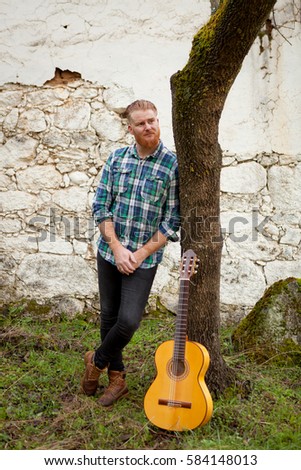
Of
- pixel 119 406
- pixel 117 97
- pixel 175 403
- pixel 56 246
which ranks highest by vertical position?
pixel 117 97

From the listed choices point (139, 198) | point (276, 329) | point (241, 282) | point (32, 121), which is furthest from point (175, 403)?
point (32, 121)

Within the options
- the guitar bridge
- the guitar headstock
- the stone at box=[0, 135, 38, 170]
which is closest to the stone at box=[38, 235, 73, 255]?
the stone at box=[0, 135, 38, 170]

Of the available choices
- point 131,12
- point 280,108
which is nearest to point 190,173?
point 280,108

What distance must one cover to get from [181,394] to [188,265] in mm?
773

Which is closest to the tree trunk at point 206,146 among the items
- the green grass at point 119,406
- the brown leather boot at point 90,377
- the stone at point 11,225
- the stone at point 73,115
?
the green grass at point 119,406

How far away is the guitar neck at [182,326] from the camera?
3.23 meters

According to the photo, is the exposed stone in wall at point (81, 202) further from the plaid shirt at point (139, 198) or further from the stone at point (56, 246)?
the plaid shirt at point (139, 198)

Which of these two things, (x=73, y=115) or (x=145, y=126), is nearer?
(x=145, y=126)

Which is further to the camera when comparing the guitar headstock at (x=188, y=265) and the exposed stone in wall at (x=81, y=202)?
the exposed stone in wall at (x=81, y=202)

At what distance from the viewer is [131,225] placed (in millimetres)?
3457

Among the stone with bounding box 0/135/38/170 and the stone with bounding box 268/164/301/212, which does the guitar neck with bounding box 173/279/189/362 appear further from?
the stone with bounding box 0/135/38/170

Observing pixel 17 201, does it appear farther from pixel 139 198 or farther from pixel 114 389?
pixel 114 389

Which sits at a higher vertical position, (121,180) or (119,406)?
(121,180)

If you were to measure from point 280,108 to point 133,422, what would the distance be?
3.55 meters
